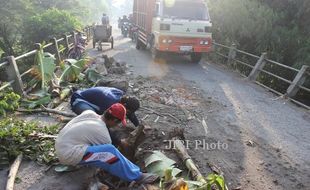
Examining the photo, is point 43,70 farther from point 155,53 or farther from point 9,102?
point 155,53

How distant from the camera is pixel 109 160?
4219 mm

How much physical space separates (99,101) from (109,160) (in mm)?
1786

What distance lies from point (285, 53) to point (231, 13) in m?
4.05

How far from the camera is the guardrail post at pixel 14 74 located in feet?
24.6

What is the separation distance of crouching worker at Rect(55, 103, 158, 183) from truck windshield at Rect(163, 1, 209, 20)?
9320mm

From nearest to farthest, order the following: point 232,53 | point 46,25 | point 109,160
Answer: point 109,160 → point 232,53 → point 46,25

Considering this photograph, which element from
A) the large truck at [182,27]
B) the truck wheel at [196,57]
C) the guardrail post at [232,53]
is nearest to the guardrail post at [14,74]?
the large truck at [182,27]

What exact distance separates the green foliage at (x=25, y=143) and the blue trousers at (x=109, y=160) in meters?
1.10

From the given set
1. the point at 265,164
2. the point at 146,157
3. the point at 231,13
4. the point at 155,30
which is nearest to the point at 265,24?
the point at 231,13

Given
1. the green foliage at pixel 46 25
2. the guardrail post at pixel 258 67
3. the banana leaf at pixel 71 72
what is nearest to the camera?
the banana leaf at pixel 71 72

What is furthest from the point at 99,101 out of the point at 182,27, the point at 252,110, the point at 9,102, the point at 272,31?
the point at 272,31

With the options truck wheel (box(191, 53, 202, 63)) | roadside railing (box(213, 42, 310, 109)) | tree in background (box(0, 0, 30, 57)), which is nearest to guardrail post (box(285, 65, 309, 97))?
roadside railing (box(213, 42, 310, 109))

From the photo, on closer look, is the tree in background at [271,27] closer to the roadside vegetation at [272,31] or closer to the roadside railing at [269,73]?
the roadside vegetation at [272,31]

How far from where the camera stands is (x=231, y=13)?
50.8ft
